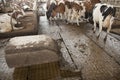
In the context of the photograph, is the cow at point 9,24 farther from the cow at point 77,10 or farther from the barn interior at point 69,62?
the cow at point 77,10

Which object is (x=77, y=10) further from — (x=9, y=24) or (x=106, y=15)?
(x=9, y=24)

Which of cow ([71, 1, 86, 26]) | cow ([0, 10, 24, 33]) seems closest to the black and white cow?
cow ([71, 1, 86, 26])

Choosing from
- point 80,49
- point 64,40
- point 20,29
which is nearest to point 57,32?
point 64,40

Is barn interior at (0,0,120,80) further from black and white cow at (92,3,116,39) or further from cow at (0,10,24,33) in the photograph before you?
black and white cow at (92,3,116,39)

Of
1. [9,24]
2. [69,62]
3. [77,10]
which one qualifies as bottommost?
[69,62]

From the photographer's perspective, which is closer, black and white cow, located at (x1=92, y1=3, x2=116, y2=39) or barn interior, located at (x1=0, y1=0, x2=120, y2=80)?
barn interior, located at (x1=0, y1=0, x2=120, y2=80)

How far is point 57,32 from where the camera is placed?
18.2 feet

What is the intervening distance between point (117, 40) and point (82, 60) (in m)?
1.79

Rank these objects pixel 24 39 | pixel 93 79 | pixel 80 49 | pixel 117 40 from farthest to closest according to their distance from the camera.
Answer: pixel 117 40 < pixel 80 49 < pixel 24 39 < pixel 93 79

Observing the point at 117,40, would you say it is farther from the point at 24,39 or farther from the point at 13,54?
the point at 13,54

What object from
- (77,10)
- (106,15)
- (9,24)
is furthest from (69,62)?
(77,10)

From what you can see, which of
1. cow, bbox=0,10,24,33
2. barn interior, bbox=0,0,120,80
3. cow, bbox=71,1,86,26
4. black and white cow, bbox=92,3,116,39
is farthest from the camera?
cow, bbox=71,1,86,26

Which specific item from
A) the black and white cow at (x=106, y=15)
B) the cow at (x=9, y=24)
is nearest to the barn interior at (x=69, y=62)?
the cow at (x=9, y=24)

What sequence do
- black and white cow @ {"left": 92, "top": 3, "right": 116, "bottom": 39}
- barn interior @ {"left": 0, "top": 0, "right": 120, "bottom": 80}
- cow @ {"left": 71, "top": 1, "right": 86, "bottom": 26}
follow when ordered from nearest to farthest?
barn interior @ {"left": 0, "top": 0, "right": 120, "bottom": 80} → black and white cow @ {"left": 92, "top": 3, "right": 116, "bottom": 39} → cow @ {"left": 71, "top": 1, "right": 86, "bottom": 26}
